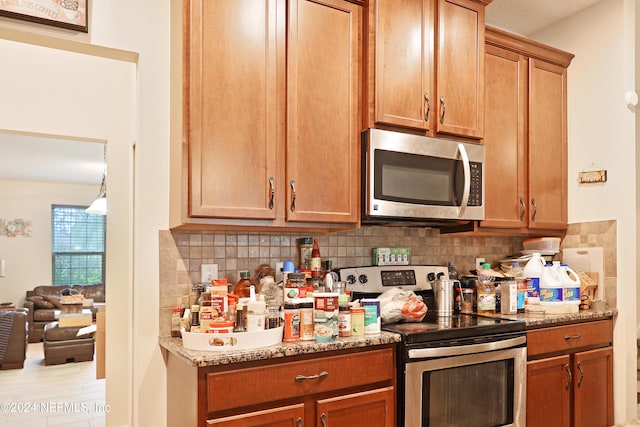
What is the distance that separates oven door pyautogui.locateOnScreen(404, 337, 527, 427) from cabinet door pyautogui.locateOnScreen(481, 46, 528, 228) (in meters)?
0.80

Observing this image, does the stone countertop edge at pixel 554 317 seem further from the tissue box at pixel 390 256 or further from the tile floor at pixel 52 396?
the tile floor at pixel 52 396

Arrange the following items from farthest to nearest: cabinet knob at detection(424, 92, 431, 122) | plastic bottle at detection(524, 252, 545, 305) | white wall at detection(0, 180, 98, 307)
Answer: white wall at detection(0, 180, 98, 307) → plastic bottle at detection(524, 252, 545, 305) → cabinet knob at detection(424, 92, 431, 122)

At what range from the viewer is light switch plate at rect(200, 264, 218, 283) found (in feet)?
7.26

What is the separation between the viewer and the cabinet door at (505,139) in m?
2.79

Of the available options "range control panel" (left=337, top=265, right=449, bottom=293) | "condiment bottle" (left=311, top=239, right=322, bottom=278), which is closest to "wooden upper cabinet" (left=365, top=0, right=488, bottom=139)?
"condiment bottle" (left=311, top=239, right=322, bottom=278)

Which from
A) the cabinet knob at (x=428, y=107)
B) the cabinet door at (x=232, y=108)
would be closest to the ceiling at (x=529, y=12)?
the cabinet knob at (x=428, y=107)

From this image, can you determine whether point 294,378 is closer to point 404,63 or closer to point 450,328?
point 450,328

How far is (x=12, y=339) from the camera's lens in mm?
5742

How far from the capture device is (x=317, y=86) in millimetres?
2174

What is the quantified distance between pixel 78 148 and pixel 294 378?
17.4 feet

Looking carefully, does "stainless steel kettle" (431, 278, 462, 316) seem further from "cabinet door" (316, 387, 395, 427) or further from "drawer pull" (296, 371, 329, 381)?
"drawer pull" (296, 371, 329, 381)

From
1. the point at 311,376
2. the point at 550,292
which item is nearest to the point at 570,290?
the point at 550,292

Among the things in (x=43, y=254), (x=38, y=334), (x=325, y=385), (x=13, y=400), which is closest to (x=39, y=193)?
(x=43, y=254)

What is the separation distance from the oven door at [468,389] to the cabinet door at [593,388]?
522mm
